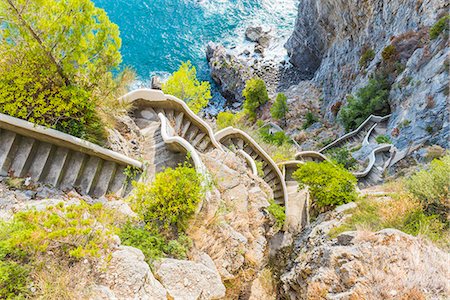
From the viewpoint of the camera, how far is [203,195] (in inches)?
224

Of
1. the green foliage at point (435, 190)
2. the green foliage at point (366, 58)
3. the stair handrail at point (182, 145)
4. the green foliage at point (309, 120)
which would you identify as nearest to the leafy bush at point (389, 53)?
the green foliage at point (366, 58)

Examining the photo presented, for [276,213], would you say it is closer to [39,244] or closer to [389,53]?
[39,244]

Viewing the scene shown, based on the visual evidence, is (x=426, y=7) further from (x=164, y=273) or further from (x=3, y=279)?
(x=3, y=279)

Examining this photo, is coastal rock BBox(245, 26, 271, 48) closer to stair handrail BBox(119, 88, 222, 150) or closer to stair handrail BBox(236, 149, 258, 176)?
stair handrail BBox(236, 149, 258, 176)

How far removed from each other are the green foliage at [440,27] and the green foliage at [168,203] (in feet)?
61.0

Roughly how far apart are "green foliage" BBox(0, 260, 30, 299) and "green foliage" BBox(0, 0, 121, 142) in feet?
10.0

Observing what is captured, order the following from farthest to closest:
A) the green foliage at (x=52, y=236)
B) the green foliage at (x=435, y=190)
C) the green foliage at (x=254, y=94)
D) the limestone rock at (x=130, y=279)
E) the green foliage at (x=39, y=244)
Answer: the green foliage at (x=254, y=94)
the green foliage at (x=435, y=190)
the limestone rock at (x=130, y=279)
the green foliage at (x=52, y=236)
the green foliage at (x=39, y=244)

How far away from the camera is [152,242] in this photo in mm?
4852

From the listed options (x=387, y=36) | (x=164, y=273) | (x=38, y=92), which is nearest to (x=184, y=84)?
(x=38, y=92)

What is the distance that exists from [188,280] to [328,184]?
6.89m

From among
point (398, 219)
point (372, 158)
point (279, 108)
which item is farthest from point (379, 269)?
point (279, 108)

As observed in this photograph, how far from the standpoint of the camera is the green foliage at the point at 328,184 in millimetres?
9430

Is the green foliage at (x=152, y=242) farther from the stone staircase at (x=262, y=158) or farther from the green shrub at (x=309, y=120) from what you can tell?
the green shrub at (x=309, y=120)

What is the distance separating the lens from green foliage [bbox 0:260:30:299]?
9.84 ft
